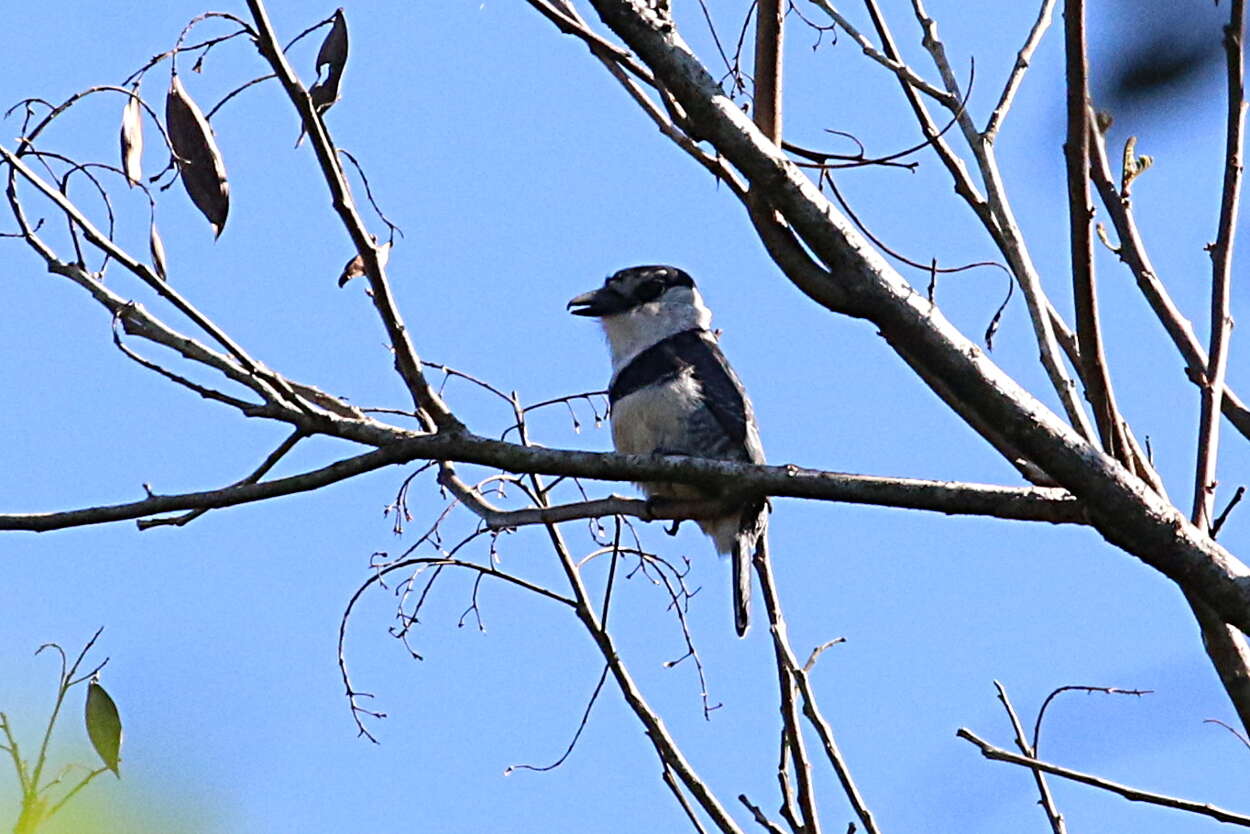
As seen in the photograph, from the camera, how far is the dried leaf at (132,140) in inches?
96.7

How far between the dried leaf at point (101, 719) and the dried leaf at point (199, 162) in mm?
745

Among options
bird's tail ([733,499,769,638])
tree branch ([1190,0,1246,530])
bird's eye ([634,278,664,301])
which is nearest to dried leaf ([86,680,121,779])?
tree branch ([1190,0,1246,530])

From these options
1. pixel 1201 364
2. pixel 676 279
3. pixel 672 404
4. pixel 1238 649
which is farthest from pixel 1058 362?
pixel 676 279

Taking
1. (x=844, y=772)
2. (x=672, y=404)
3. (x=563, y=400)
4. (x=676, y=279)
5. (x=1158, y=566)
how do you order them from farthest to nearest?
(x=676, y=279)
(x=672, y=404)
(x=563, y=400)
(x=844, y=772)
(x=1158, y=566)

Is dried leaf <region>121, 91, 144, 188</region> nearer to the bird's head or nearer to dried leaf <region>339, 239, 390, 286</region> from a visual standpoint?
dried leaf <region>339, 239, 390, 286</region>

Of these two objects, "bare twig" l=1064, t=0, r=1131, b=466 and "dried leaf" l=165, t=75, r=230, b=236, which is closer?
"bare twig" l=1064, t=0, r=1131, b=466

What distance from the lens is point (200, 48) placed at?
98.3 inches

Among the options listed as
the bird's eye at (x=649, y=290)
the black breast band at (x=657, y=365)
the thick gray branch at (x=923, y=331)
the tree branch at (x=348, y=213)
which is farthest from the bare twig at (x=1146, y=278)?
the bird's eye at (x=649, y=290)

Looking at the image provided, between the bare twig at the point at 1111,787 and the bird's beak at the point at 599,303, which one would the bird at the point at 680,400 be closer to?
the bird's beak at the point at 599,303

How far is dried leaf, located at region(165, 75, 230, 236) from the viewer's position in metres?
2.44

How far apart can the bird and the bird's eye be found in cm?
4

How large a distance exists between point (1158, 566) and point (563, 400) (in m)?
1.61

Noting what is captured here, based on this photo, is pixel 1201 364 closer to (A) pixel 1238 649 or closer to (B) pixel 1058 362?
(B) pixel 1058 362

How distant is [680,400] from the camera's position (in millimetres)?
4098
